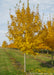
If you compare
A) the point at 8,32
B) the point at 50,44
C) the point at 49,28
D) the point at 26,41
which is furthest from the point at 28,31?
the point at 49,28

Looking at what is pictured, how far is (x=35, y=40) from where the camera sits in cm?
1142

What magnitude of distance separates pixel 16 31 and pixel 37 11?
9.10ft

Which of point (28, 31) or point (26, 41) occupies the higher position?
point (28, 31)

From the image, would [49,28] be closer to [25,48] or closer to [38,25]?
[38,25]

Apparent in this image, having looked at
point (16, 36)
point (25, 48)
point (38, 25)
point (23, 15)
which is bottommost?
point (25, 48)

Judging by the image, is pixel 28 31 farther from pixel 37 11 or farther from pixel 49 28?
pixel 49 28

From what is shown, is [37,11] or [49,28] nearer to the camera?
[37,11]

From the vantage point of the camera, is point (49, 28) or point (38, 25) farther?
point (49, 28)

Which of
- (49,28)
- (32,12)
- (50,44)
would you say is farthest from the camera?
(49,28)

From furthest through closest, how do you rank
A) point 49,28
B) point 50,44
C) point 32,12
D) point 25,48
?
point 49,28
point 50,44
point 32,12
point 25,48

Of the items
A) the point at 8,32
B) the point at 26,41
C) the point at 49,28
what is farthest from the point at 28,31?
the point at 49,28

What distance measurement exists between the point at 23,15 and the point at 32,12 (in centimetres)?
93

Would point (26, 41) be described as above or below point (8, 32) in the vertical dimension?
below

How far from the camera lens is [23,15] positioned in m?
11.7
